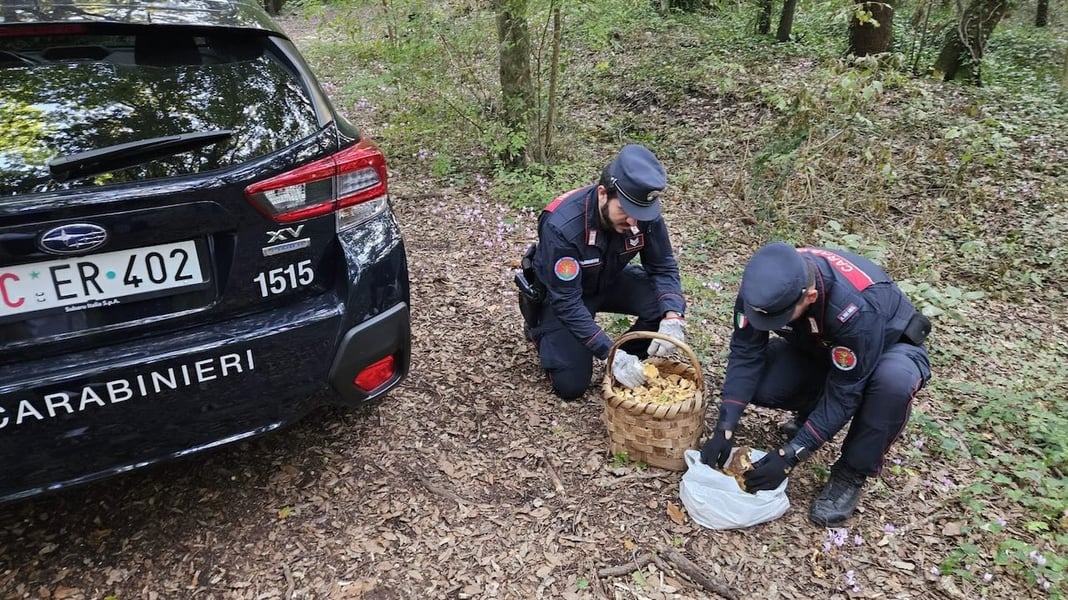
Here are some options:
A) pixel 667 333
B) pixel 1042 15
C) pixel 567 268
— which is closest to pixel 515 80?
pixel 567 268

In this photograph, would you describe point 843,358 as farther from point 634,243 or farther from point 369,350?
point 369,350

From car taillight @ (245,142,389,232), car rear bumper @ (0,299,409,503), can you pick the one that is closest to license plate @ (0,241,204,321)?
car rear bumper @ (0,299,409,503)

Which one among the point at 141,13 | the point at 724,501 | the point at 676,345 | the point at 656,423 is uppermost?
the point at 141,13

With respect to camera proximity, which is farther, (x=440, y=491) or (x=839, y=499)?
(x=440, y=491)

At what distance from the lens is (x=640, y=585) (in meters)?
2.26

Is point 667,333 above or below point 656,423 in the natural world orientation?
above

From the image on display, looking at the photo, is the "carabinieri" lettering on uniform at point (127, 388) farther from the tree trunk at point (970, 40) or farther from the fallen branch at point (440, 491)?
the tree trunk at point (970, 40)

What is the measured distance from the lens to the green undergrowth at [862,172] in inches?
115

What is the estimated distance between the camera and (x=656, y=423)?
2.60 meters

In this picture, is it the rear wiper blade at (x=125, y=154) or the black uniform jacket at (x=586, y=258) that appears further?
the black uniform jacket at (x=586, y=258)

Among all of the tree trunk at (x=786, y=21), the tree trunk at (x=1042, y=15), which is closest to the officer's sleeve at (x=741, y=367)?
the tree trunk at (x=786, y=21)

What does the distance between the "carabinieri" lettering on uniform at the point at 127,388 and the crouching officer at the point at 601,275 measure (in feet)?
4.81

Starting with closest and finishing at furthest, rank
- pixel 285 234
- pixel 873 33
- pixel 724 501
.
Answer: pixel 285 234 < pixel 724 501 < pixel 873 33

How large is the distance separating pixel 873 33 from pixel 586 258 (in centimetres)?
722
